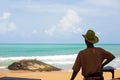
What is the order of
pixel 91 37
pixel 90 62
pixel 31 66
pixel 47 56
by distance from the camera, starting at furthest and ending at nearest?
pixel 47 56
pixel 31 66
pixel 91 37
pixel 90 62

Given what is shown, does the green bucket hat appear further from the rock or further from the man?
the rock

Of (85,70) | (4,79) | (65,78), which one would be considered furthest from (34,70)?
(85,70)

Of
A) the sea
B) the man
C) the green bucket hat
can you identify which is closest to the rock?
the sea

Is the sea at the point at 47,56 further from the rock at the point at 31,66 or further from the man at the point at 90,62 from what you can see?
the man at the point at 90,62

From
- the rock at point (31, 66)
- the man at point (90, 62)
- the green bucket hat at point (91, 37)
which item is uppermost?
the green bucket hat at point (91, 37)

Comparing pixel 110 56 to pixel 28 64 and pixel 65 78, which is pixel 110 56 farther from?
pixel 28 64

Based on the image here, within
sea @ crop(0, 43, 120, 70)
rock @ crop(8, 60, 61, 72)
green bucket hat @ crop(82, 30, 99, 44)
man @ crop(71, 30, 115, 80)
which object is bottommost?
sea @ crop(0, 43, 120, 70)

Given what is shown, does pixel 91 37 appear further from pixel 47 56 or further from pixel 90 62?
pixel 47 56

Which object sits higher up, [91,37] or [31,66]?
[91,37]

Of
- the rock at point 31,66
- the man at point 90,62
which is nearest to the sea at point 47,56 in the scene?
the rock at point 31,66

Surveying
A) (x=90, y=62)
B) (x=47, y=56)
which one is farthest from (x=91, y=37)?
(x=47, y=56)

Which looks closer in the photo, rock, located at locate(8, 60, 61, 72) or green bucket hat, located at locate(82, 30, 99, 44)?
green bucket hat, located at locate(82, 30, 99, 44)

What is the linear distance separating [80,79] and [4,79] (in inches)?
289

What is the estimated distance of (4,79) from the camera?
25.2 feet
